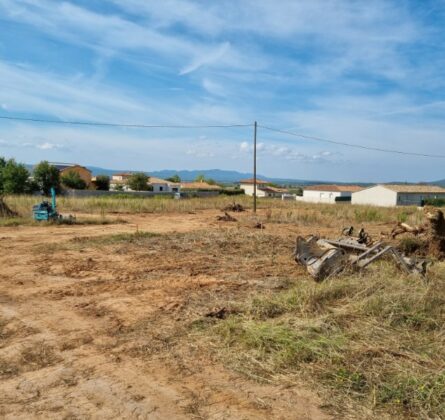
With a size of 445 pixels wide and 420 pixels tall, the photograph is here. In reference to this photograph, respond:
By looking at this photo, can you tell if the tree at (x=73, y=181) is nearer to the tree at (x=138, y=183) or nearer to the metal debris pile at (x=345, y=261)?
the tree at (x=138, y=183)

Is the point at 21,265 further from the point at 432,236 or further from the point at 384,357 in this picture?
the point at 432,236

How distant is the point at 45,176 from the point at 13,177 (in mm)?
4342

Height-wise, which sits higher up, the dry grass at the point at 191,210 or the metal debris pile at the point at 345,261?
the metal debris pile at the point at 345,261

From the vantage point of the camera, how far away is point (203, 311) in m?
5.66

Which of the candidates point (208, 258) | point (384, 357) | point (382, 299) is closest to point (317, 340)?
point (384, 357)

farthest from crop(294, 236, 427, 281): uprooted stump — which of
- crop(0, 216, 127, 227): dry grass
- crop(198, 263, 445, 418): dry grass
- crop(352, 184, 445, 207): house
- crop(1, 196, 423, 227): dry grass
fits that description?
crop(352, 184, 445, 207): house

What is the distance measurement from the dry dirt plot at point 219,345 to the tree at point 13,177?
147ft

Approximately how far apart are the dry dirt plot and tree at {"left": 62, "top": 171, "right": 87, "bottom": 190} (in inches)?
2081

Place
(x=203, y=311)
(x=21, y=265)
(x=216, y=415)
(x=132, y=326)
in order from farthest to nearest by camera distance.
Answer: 1. (x=21, y=265)
2. (x=203, y=311)
3. (x=132, y=326)
4. (x=216, y=415)

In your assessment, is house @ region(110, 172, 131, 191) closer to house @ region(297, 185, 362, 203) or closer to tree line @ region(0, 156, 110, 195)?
tree line @ region(0, 156, 110, 195)

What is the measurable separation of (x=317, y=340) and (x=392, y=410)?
116cm

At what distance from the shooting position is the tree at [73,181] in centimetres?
5775

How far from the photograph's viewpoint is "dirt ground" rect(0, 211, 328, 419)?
332cm

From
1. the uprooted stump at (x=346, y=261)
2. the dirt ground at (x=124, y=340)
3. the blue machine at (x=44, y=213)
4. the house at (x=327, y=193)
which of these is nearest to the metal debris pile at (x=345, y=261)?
the uprooted stump at (x=346, y=261)
